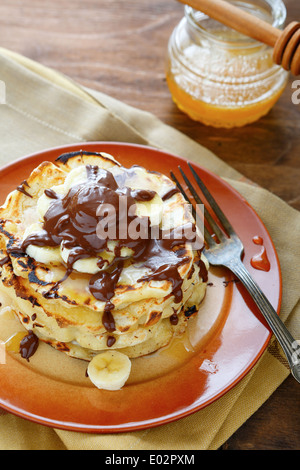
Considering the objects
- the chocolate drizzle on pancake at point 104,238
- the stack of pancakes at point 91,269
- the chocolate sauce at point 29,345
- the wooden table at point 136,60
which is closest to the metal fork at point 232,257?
the stack of pancakes at point 91,269

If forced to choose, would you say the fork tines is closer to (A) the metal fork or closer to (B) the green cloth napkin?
(A) the metal fork

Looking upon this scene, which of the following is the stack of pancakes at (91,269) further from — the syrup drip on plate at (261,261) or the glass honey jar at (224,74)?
the glass honey jar at (224,74)

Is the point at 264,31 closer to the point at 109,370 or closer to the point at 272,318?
the point at 272,318

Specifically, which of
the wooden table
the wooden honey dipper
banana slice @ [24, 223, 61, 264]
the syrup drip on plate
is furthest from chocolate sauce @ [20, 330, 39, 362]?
the wooden honey dipper
